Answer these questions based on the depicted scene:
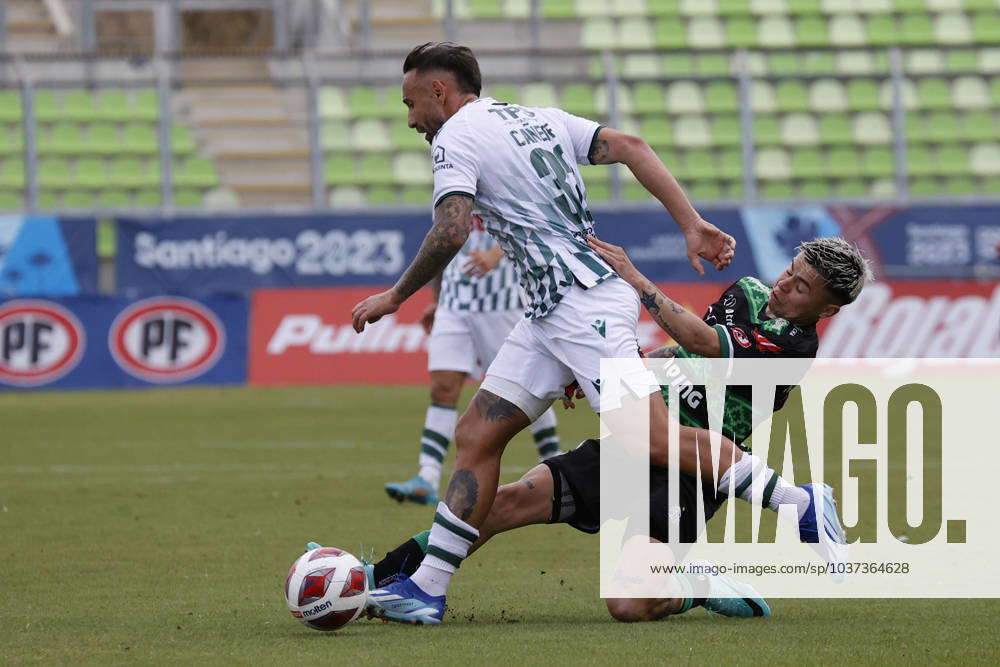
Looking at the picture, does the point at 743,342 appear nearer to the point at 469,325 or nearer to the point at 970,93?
the point at 469,325

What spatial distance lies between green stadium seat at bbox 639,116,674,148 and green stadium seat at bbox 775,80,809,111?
1.55 metres

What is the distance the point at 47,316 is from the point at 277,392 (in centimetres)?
266

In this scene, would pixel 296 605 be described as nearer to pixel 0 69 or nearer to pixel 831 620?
pixel 831 620

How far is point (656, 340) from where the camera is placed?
17609 millimetres

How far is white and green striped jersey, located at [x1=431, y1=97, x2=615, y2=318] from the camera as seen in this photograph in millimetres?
5555

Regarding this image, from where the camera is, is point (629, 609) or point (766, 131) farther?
point (766, 131)

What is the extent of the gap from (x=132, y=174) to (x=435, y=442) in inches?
481

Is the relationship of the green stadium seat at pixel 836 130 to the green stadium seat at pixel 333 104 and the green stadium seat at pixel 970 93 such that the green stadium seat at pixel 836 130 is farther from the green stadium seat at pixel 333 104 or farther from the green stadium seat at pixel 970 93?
the green stadium seat at pixel 333 104

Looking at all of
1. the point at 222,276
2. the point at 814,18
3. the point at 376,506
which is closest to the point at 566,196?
the point at 376,506

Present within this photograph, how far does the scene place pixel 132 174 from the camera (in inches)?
800

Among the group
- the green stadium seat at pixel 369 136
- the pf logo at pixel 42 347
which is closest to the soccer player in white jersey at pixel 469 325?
the pf logo at pixel 42 347

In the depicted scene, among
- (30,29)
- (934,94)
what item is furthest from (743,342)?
(30,29)

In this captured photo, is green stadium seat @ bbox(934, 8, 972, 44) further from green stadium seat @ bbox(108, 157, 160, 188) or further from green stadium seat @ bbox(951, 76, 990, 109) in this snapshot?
green stadium seat @ bbox(108, 157, 160, 188)

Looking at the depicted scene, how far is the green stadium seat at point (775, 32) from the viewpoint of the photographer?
76.8ft
